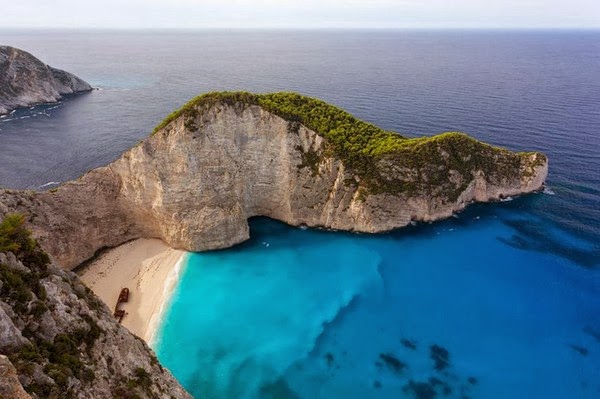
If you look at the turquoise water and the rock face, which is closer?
the turquoise water

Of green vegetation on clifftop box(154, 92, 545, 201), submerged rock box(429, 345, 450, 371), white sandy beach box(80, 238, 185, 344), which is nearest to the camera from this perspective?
submerged rock box(429, 345, 450, 371)

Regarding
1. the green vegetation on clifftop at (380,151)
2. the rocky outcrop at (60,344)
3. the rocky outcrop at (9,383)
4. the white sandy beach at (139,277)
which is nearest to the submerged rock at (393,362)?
the rocky outcrop at (60,344)

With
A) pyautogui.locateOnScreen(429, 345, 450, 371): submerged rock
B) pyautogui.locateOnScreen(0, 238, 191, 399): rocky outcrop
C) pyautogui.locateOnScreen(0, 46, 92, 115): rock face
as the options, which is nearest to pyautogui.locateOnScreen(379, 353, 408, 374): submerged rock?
pyautogui.locateOnScreen(429, 345, 450, 371): submerged rock

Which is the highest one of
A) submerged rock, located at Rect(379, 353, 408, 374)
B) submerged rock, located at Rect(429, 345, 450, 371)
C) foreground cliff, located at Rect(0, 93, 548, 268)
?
foreground cliff, located at Rect(0, 93, 548, 268)

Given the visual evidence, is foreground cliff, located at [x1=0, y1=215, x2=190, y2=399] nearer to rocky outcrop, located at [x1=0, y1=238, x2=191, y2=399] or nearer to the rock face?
rocky outcrop, located at [x1=0, y1=238, x2=191, y2=399]

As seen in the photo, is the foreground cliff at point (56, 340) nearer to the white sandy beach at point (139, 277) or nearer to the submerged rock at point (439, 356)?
the white sandy beach at point (139, 277)

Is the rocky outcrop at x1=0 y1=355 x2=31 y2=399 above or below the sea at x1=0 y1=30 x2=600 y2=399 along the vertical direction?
above
